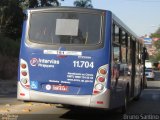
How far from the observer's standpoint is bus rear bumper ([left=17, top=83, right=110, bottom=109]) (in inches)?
Result: 459

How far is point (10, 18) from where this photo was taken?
43406 mm

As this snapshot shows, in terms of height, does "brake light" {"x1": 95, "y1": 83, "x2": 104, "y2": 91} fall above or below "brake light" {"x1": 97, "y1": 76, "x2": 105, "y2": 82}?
below

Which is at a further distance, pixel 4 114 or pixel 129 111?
pixel 129 111

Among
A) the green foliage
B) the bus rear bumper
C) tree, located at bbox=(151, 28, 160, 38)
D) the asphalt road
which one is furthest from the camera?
tree, located at bbox=(151, 28, 160, 38)

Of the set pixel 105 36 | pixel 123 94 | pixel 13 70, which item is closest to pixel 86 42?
pixel 105 36

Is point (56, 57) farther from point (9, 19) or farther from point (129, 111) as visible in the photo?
point (9, 19)

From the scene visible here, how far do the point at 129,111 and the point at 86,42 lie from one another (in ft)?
16.0

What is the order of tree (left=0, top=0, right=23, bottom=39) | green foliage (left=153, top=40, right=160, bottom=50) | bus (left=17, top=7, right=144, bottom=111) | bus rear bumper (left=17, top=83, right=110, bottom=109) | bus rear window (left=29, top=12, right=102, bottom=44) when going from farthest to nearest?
green foliage (left=153, top=40, right=160, bottom=50), tree (left=0, top=0, right=23, bottom=39), bus rear window (left=29, top=12, right=102, bottom=44), bus (left=17, top=7, right=144, bottom=111), bus rear bumper (left=17, top=83, right=110, bottom=109)

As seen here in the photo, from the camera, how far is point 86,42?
12.1m

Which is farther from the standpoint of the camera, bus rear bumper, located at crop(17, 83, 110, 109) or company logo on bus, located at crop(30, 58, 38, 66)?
company logo on bus, located at crop(30, 58, 38, 66)

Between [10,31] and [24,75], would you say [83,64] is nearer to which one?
[24,75]

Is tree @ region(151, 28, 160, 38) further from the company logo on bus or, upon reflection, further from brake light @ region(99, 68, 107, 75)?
brake light @ region(99, 68, 107, 75)

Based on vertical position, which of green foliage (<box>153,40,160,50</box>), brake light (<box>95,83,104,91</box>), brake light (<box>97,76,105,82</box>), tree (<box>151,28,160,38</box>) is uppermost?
brake light (<box>97,76,105,82</box>)

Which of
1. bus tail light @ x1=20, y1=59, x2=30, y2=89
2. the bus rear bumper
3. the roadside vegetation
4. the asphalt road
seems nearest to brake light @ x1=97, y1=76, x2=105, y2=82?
the bus rear bumper
